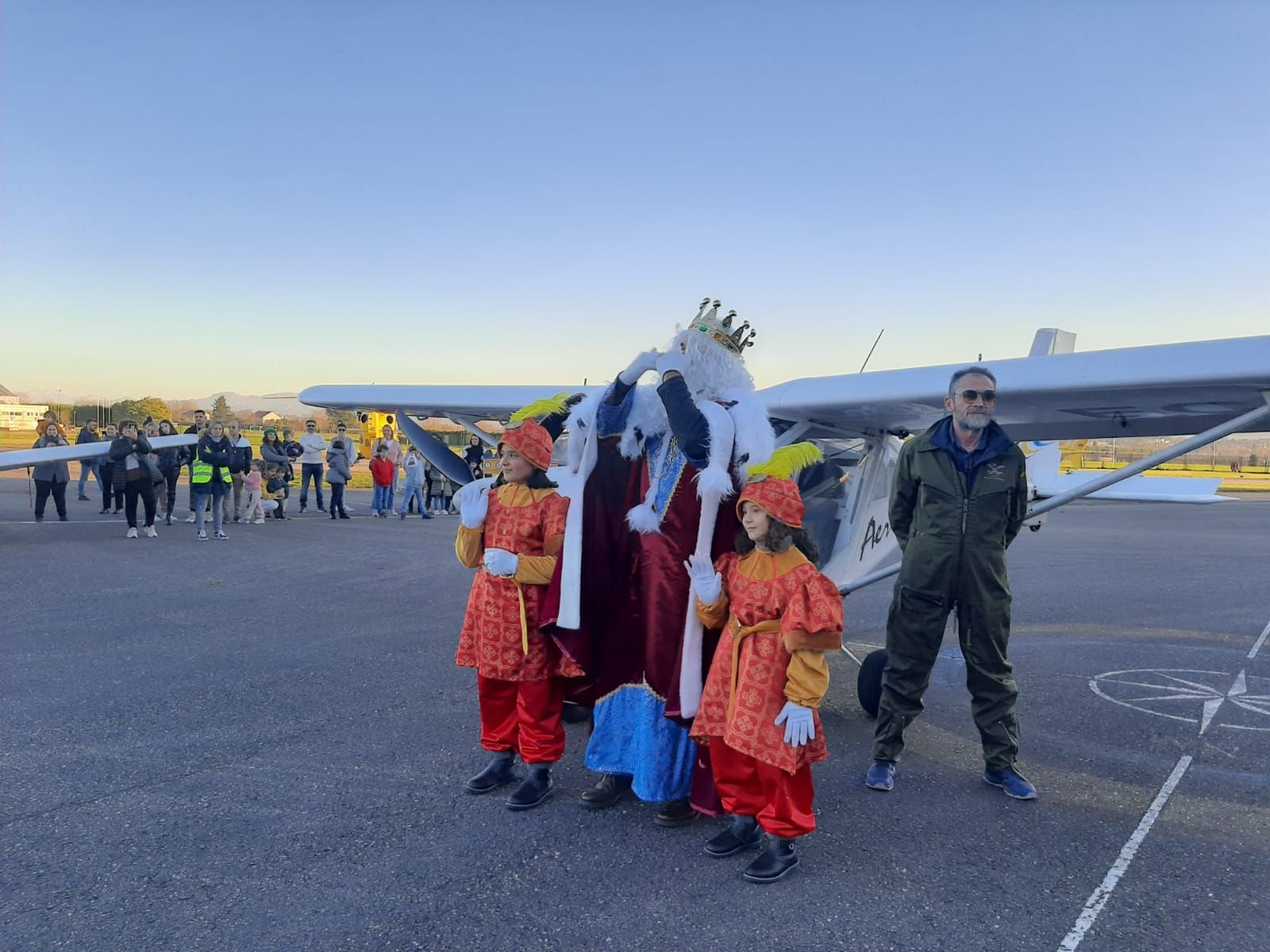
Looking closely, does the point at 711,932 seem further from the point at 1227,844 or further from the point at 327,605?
the point at 327,605

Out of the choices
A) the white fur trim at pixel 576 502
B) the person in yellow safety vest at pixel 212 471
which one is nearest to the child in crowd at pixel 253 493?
the person in yellow safety vest at pixel 212 471

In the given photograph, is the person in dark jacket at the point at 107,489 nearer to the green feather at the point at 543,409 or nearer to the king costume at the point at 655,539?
the green feather at the point at 543,409

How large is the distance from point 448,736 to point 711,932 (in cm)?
201

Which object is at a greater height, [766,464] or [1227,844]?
[766,464]

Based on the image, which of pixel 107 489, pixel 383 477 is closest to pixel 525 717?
pixel 383 477

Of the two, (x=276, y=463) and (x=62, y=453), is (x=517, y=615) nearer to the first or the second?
(x=62, y=453)

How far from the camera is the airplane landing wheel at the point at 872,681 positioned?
448 cm

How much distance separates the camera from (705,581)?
3.03m

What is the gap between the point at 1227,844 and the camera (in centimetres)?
311

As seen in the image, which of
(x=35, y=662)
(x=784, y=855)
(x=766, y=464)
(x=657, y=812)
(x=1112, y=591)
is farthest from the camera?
(x=1112, y=591)

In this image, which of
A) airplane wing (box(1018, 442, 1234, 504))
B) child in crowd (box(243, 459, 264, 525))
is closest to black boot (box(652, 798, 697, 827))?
airplane wing (box(1018, 442, 1234, 504))

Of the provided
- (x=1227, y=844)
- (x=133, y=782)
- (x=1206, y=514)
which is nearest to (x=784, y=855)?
(x=1227, y=844)

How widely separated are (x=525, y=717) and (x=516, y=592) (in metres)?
0.52

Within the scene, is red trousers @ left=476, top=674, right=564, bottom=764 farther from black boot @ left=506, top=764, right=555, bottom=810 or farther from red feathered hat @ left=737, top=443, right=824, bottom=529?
red feathered hat @ left=737, top=443, right=824, bottom=529
